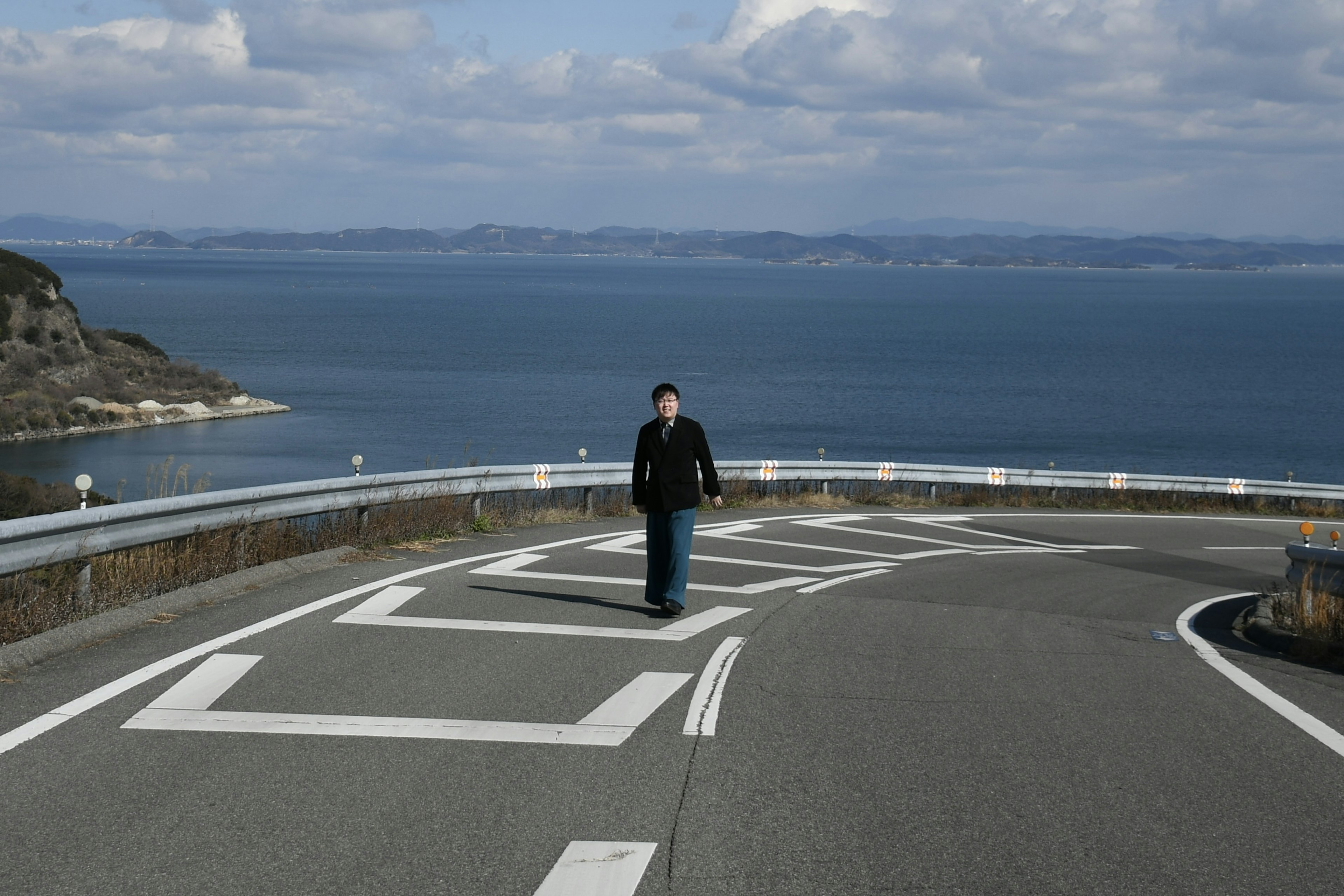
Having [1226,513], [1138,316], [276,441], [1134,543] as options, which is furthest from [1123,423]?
[1138,316]

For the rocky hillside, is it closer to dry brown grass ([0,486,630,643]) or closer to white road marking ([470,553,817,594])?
dry brown grass ([0,486,630,643])

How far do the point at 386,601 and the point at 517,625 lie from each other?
4.03 feet

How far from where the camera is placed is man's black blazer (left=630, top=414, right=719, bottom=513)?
30.6 feet

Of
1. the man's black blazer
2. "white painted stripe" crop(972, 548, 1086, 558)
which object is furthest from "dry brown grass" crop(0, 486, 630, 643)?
"white painted stripe" crop(972, 548, 1086, 558)

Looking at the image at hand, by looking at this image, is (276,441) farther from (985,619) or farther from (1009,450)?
(985,619)

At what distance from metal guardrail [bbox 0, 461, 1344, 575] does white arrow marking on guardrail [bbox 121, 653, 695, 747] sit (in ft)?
7.21

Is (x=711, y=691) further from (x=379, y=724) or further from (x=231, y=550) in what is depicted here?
(x=231, y=550)

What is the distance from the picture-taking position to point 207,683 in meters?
6.92

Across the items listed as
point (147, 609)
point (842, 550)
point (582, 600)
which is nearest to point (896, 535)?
point (842, 550)

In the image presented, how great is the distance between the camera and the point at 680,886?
4.34m

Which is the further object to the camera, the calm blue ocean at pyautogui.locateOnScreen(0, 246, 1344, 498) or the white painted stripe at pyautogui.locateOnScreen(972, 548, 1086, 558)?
the calm blue ocean at pyautogui.locateOnScreen(0, 246, 1344, 498)

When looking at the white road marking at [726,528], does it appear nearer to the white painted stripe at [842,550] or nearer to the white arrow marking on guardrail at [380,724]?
the white painted stripe at [842,550]

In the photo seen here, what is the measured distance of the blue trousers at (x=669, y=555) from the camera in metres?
9.30

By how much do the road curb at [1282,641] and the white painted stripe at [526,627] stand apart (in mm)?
4366
